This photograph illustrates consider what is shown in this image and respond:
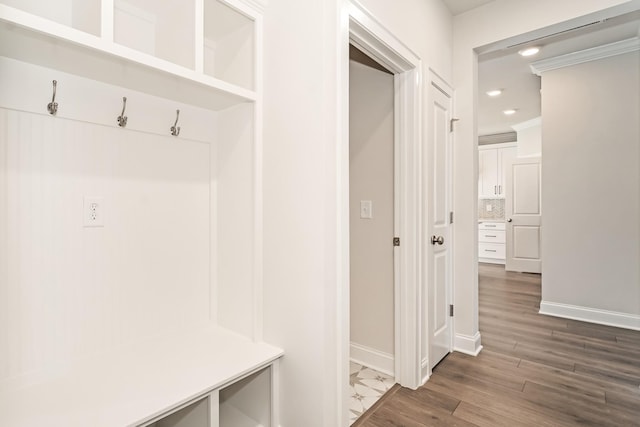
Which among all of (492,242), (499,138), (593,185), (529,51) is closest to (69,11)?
(529,51)

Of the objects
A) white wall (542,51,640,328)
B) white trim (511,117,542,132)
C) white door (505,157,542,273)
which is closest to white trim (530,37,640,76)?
white wall (542,51,640,328)

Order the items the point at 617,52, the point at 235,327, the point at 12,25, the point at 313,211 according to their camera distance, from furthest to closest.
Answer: the point at 617,52, the point at 235,327, the point at 313,211, the point at 12,25

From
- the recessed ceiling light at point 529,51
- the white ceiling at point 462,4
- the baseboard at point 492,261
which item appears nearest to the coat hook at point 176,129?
the white ceiling at point 462,4

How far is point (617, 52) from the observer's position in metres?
3.23

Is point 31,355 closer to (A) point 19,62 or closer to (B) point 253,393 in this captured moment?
(B) point 253,393

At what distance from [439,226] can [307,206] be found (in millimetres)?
1395

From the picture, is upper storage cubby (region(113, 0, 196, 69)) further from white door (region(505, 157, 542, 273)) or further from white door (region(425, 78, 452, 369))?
white door (region(505, 157, 542, 273))

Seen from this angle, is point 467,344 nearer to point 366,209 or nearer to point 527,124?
point 366,209

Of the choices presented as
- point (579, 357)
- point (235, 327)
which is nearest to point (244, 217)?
point (235, 327)

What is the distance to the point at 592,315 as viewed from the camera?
11.2ft

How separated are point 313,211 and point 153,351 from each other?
98 centimetres

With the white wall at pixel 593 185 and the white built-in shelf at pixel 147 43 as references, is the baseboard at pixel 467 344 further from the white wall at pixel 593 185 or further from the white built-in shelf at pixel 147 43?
the white built-in shelf at pixel 147 43

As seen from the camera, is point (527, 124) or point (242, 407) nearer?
point (242, 407)

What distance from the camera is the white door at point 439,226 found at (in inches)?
92.3
